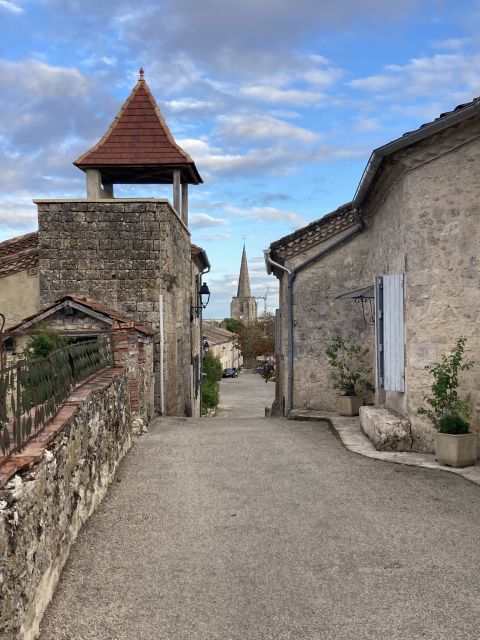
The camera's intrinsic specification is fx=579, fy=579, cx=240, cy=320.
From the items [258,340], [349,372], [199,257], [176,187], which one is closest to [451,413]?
[349,372]

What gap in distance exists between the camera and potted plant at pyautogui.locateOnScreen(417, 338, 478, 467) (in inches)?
276

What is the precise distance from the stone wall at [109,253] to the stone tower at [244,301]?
261 ft

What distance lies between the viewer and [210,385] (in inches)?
1258

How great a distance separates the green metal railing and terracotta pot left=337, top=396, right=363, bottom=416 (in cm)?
646

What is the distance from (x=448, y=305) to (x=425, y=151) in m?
2.05

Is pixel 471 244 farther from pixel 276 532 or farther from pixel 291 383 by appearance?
pixel 291 383

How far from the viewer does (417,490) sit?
6.15 meters

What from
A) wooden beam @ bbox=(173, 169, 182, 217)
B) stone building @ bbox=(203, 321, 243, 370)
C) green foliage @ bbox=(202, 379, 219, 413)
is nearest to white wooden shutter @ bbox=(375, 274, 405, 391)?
wooden beam @ bbox=(173, 169, 182, 217)

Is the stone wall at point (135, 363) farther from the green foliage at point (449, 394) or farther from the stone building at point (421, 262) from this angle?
the green foliage at point (449, 394)

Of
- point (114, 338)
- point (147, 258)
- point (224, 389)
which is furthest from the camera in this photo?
point (224, 389)

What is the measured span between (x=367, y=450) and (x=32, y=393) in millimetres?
5311

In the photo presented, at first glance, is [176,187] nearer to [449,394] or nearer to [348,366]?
[348,366]

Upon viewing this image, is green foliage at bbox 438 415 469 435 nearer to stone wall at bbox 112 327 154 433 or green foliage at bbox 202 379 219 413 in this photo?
stone wall at bbox 112 327 154 433

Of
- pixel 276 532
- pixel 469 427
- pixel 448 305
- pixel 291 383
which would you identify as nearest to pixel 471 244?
pixel 448 305
